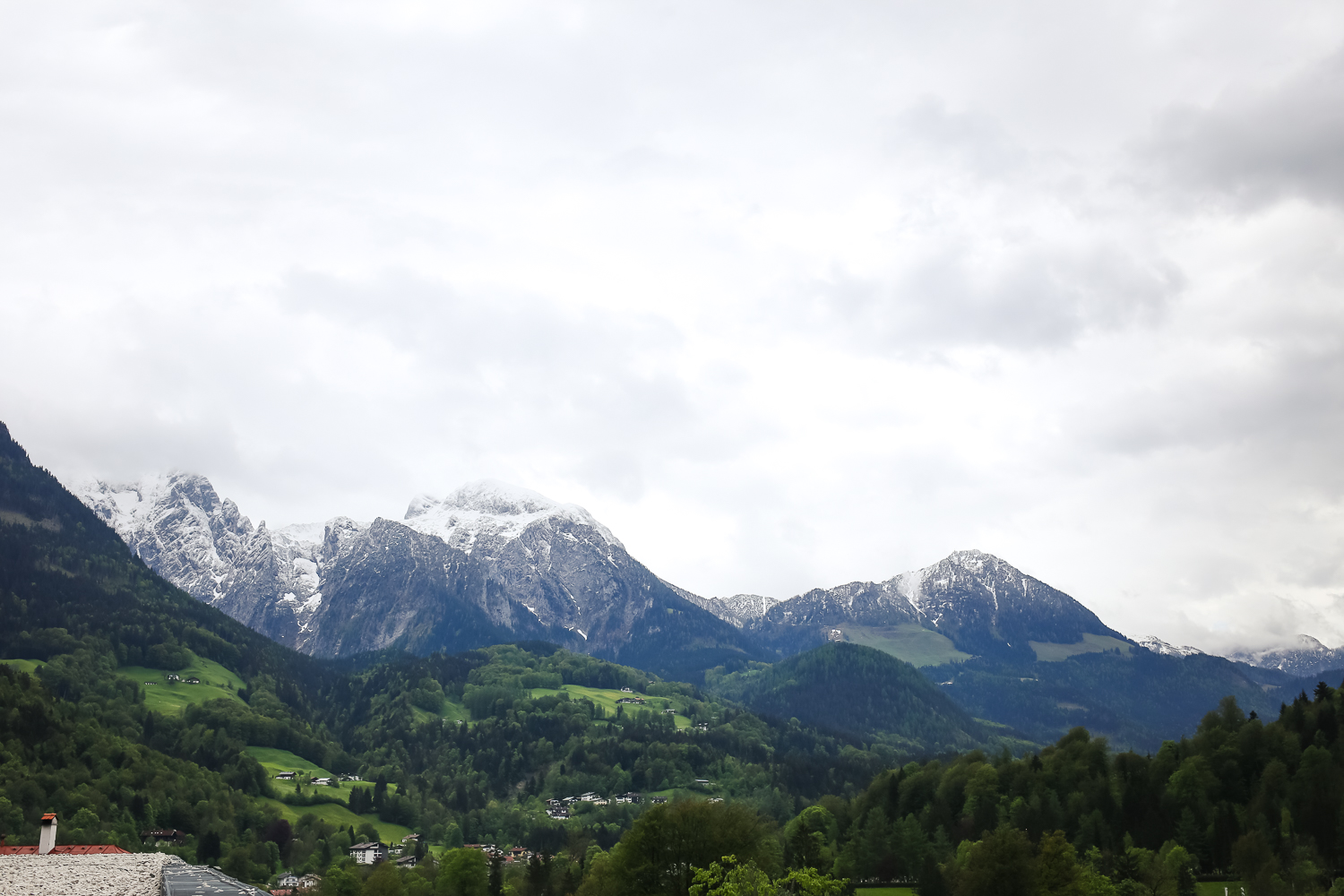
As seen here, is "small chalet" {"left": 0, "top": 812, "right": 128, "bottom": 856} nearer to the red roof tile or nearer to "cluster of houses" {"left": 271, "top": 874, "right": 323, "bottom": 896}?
the red roof tile

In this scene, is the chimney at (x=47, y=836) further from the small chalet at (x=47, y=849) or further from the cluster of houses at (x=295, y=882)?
the cluster of houses at (x=295, y=882)

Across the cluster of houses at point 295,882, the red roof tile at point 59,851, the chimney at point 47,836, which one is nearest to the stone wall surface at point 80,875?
the chimney at point 47,836

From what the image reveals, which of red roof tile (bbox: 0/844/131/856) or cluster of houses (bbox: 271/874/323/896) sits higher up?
red roof tile (bbox: 0/844/131/856)

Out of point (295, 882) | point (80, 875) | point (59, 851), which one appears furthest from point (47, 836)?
point (295, 882)

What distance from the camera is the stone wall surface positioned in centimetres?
6656

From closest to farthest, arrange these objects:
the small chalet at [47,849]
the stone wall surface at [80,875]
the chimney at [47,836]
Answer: the stone wall surface at [80,875] → the small chalet at [47,849] → the chimney at [47,836]

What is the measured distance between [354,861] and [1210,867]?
474 ft

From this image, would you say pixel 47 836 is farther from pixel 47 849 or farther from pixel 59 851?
pixel 59 851

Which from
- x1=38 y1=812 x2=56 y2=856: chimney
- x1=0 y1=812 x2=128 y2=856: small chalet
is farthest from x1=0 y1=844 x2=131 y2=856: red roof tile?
x1=38 y1=812 x2=56 y2=856: chimney

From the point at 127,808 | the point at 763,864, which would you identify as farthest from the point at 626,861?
the point at 127,808

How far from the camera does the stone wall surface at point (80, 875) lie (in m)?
66.6

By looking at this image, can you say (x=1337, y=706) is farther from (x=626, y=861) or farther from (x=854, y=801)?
(x=626, y=861)

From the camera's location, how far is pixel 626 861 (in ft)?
352

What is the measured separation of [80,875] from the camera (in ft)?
240
